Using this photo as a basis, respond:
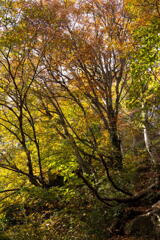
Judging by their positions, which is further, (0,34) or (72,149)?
(72,149)

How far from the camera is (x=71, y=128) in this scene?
7.51 metres

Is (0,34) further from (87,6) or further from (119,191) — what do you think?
(119,191)

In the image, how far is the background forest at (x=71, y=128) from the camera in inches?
240

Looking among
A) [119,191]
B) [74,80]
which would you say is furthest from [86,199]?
[74,80]

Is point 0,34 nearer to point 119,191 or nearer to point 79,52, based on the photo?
point 79,52

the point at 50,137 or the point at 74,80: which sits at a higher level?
the point at 74,80

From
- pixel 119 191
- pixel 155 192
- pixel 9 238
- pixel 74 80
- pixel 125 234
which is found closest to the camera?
pixel 9 238

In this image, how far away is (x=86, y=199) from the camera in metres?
6.86

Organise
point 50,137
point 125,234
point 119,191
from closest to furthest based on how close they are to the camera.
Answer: point 125,234
point 119,191
point 50,137

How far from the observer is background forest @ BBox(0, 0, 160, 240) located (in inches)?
240

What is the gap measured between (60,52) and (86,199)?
6.35 meters

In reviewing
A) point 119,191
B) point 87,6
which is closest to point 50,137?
point 119,191

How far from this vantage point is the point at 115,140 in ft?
31.0

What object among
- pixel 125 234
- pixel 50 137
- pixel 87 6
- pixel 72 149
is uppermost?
pixel 87 6
